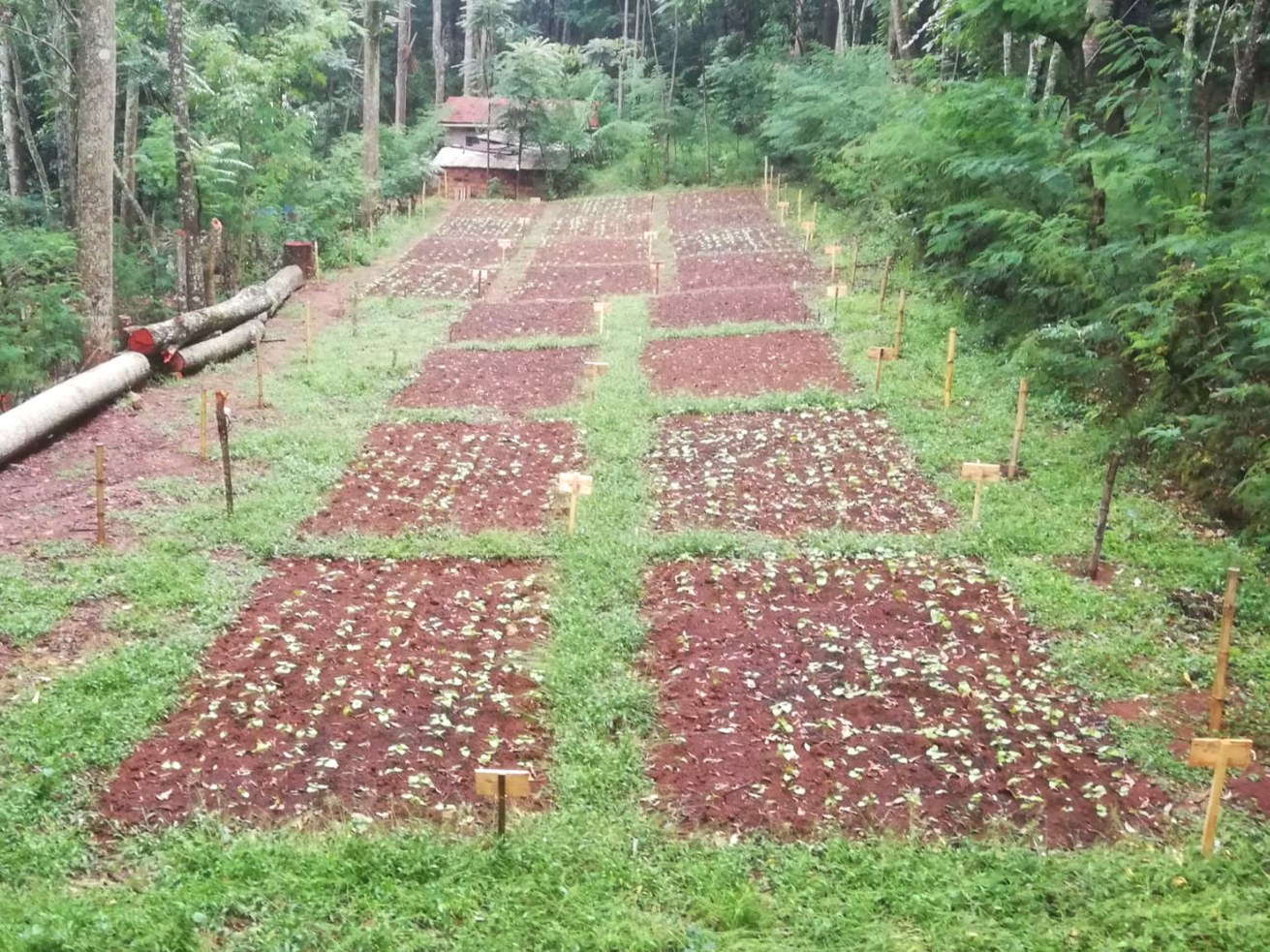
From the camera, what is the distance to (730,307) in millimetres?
18734

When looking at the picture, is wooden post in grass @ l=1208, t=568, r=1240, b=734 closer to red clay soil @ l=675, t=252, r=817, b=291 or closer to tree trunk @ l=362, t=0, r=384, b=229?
red clay soil @ l=675, t=252, r=817, b=291

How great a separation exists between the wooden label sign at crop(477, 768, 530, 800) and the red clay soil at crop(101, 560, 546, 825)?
→ 0.54 m

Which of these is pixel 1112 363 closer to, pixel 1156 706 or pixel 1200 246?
pixel 1200 246

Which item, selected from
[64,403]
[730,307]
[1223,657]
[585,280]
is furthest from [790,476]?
[585,280]

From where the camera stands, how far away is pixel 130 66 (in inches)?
832

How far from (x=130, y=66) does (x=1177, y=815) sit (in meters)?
23.2

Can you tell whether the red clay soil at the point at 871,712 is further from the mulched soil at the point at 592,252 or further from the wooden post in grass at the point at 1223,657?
the mulched soil at the point at 592,252

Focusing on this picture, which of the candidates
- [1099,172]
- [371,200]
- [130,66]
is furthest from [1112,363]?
[371,200]

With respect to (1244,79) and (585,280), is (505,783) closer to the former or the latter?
(1244,79)

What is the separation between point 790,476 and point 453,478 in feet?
11.3

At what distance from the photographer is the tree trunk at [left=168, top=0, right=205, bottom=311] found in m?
16.5

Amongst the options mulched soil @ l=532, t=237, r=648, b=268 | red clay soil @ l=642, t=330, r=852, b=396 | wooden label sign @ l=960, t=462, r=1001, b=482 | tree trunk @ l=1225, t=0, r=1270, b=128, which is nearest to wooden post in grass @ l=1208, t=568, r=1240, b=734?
wooden label sign @ l=960, t=462, r=1001, b=482

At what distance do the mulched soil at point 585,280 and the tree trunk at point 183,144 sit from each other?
6550 millimetres

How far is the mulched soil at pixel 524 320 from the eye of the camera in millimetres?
17500
